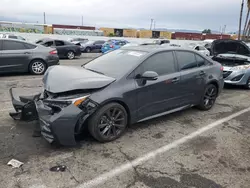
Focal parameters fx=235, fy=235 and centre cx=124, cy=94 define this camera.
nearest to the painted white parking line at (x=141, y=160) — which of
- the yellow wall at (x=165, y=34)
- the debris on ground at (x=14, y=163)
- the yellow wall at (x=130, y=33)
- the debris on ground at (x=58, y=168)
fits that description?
the debris on ground at (x=58, y=168)

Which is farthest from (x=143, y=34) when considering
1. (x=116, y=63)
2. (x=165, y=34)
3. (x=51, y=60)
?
(x=116, y=63)

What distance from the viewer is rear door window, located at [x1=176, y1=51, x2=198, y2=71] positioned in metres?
4.72

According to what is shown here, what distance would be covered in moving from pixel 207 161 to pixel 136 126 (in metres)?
1.49

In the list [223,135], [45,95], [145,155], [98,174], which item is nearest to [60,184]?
[98,174]

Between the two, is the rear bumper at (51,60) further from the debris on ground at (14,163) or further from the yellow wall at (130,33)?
the yellow wall at (130,33)

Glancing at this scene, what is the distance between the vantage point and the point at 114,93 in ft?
11.8

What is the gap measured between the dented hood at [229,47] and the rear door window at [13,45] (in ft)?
23.9

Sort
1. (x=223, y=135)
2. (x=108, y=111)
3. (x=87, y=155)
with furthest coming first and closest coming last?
(x=223, y=135)
(x=108, y=111)
(x=87, y=155)

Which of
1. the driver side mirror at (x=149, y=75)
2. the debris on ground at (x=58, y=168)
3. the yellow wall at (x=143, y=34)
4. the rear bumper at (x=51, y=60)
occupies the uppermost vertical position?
the yellow wall at (x=143, y=34)

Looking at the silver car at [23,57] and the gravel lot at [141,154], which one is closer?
the gravel lot at [141,154]

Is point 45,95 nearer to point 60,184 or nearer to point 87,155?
point 87,155

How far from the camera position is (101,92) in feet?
11.5

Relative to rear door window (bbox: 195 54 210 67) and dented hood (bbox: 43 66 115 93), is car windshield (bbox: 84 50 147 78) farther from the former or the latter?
rear door window (bbox: 195 54 210 67)

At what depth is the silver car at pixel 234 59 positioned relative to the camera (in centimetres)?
764
